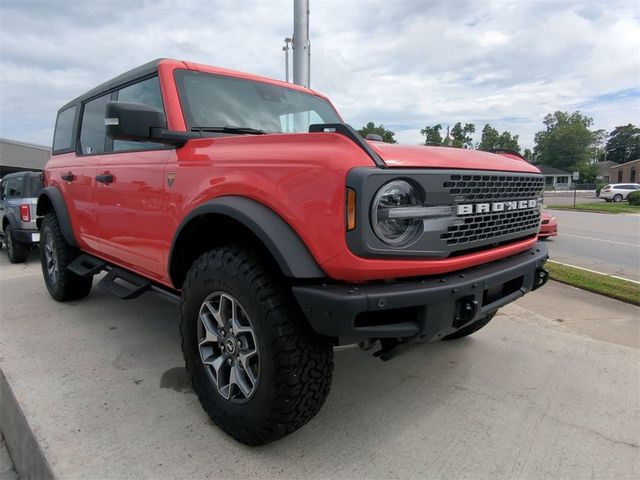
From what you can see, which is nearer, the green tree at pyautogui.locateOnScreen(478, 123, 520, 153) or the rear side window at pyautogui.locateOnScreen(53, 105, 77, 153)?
the rear side window at pyautogui.locateOnScreen(53, 105, 77, 153)

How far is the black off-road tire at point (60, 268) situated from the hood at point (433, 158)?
3567 mm

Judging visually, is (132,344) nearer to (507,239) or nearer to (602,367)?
(507,239)

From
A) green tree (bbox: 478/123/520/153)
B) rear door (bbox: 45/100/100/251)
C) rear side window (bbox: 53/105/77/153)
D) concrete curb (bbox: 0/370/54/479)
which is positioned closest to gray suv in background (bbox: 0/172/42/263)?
rear side window (bbox: 53/105/77/153)

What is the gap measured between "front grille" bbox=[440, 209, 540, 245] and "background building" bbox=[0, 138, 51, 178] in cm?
3854

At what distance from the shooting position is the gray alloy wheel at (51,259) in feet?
14.7

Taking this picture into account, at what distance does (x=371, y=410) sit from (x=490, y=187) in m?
1.40

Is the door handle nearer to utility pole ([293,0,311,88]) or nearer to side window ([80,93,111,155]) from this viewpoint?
side window ([80,93,111,155])

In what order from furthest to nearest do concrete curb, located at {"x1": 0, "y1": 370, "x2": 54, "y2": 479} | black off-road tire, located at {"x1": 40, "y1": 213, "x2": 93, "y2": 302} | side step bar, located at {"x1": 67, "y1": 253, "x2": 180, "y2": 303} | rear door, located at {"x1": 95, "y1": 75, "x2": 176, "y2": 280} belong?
black off-road tire, located at {"x1": 40, "y1": 213, "x2": 93, "y2": 302} < side step bar, located at {"x1": 67, "y1": 253, "x2": 180, "y2": 303} < rear door, located at {"x1": 95, "y1": 75, "x2": 176, "y2": 280} < concrete curb, located at {"x1": 0, "y1": 370, "x2": 54, "y2": 479}

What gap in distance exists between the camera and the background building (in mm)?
32500

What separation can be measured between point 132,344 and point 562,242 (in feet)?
37.5

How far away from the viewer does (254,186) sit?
A: 6.75 feet

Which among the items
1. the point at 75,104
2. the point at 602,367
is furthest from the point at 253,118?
the point at 602,367

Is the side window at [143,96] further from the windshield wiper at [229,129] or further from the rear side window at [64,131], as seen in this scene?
the rear side window at [64,131]

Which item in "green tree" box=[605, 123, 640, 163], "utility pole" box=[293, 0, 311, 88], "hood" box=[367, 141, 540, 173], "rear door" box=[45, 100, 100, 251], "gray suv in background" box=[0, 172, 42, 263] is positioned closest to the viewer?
"hood" box=[367, 141, 540, 173]
